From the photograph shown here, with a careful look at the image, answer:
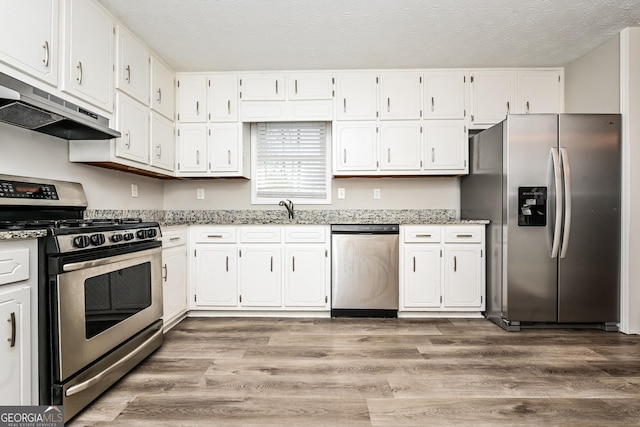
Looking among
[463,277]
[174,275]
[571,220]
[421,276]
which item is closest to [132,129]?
[174,275]

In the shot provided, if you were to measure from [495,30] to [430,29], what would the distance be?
1.71 ft

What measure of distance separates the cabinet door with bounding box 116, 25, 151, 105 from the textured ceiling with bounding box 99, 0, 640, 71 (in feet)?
0.34

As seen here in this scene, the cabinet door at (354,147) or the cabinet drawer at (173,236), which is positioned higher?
the cabinet door at (354,147)

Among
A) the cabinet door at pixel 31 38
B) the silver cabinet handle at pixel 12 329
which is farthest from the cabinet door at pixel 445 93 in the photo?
the silver cabinet handle at pixel 12 329

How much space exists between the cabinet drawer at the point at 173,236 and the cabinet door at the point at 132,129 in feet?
2.03

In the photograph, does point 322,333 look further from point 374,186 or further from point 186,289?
point 374,186

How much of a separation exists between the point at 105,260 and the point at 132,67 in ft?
5.71

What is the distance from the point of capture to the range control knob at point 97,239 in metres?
1.88

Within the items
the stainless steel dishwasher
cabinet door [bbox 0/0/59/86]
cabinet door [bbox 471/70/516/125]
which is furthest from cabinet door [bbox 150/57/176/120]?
cabinet door [bbox 471/70/516/125]

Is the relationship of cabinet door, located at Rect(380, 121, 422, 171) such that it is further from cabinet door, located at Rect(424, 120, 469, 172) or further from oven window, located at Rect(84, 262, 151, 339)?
oven window, located at Rect(84, 262, 151, 339)

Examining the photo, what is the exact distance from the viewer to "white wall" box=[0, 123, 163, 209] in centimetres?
217

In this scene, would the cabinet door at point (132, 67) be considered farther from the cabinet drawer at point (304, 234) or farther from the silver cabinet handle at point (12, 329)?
the silver cabinet handle at point (12, 329)
